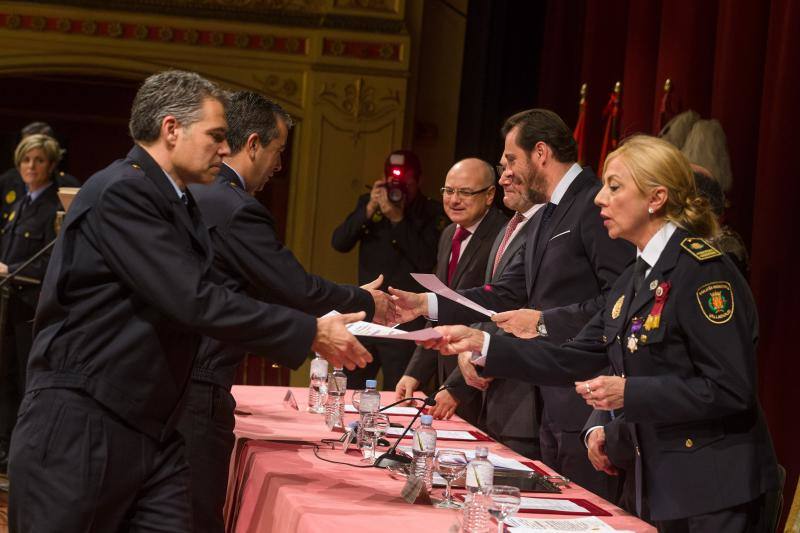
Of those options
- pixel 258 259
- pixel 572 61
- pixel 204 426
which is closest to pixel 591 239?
pixel 258 259

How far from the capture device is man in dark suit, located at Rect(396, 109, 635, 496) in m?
3.22

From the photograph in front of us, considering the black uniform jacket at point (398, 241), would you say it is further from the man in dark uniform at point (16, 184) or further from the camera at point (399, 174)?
the man in dark uniform at point (16, 184)

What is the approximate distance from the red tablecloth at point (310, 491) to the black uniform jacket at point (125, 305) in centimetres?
37

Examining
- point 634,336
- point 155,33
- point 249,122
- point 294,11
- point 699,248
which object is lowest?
point 634,336

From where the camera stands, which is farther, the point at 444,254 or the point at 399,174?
the point at 399,174

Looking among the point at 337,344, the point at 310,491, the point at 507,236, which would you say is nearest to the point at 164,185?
the point at 337,344

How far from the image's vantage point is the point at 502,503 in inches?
85.9

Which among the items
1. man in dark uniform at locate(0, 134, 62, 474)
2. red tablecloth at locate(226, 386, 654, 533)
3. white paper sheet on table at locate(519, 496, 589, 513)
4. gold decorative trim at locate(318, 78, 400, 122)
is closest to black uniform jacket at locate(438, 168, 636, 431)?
red tablecloth at locate(226, 386, 654, 533)

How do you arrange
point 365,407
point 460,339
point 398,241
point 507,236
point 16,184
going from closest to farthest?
point 460,339
point 365,407
point 507,236
point 16,184
point 398,241

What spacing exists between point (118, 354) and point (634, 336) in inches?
45.1

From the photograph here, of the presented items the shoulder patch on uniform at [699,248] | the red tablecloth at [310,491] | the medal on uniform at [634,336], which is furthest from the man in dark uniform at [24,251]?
the shoulder patch on uniform at [699,248]

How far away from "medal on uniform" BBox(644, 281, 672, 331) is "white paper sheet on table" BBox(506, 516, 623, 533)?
0.45 m

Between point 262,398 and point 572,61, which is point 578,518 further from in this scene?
point 572,61

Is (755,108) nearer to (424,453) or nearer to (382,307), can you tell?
(382,307)
